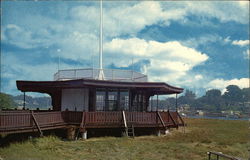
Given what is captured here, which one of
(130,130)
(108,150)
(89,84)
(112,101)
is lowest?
(108,150)

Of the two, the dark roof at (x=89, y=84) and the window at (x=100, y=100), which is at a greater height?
the dark roof at (x=89, y=84)

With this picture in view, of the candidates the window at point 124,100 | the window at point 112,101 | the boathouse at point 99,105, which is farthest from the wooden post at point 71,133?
the window at point 124,100

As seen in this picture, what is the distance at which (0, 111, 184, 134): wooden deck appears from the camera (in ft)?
58.2

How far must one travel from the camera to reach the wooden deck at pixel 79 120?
17739mm

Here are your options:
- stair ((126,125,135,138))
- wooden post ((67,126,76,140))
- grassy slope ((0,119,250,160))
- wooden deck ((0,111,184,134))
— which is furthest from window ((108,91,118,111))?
grassy slope ((0,119,250,160))

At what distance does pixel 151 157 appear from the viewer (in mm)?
15773

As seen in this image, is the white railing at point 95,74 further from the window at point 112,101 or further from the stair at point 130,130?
the stair at point 130,130

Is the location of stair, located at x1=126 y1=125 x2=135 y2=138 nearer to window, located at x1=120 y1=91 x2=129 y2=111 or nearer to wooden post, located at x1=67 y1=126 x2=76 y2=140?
window, located at x1=120 y1=91 x2=129 y2=111

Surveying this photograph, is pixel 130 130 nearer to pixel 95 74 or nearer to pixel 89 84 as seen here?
pixel 89 84

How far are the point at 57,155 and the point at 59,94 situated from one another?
45.8 ft

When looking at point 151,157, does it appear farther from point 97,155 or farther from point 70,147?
point 70,147

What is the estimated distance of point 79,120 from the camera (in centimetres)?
2273

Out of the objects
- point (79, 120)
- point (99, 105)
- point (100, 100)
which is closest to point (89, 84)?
point (79, 120)

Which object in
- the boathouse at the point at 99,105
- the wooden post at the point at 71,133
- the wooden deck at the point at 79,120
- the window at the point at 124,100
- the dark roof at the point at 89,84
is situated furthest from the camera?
the window at the point at 124,100
